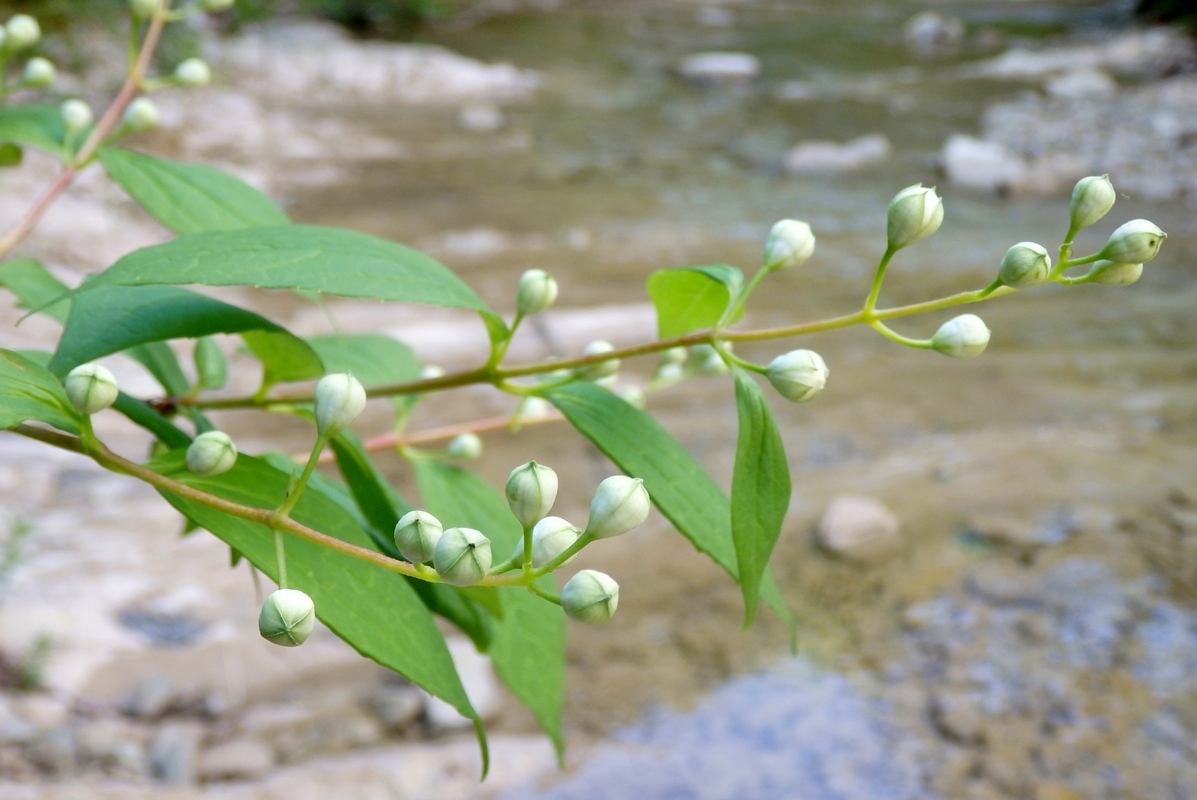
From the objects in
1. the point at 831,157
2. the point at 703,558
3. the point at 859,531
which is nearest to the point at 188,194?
the point at 703,558

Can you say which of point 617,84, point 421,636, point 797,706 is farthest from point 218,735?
point 617,84

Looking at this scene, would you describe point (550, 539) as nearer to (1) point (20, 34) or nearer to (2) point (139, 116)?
(2) point (139, 116)

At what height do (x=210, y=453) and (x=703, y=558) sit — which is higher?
(x=210, y=453)

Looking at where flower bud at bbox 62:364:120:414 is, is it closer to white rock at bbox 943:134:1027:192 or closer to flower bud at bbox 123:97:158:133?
flower bud at bbox 123:97:158:133

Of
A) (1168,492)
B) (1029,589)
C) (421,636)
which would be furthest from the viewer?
(1168,492)

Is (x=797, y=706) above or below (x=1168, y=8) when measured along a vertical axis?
above

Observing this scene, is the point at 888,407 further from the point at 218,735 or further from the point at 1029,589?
the point at 218,735
